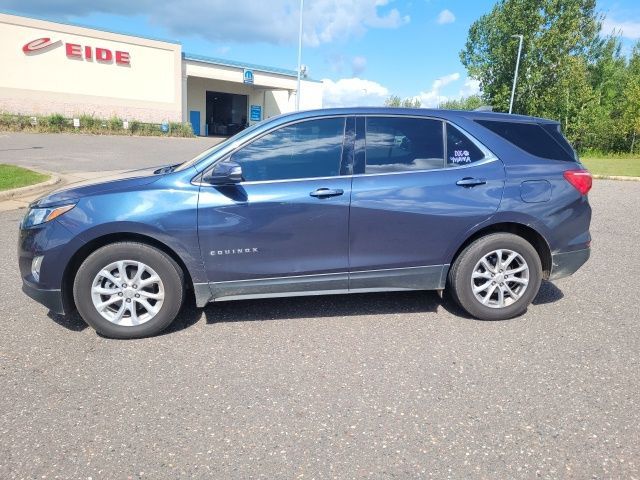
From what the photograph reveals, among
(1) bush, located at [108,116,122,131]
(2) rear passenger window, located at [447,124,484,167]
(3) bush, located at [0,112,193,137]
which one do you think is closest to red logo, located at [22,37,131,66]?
(3) bush, located at [0,112,193,137]

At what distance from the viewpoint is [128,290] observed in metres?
3.50

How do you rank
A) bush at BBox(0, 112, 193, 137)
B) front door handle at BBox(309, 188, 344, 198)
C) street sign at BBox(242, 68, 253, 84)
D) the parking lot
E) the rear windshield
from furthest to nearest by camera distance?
street sign at BBox(242, 68, 253, 84)
bush at BBox(0, 112, 193, 137)
the rear windshield
front door handle at BBox(309, 188, 344, 198)
the parking lot

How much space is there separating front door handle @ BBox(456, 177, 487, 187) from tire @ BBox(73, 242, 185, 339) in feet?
7.73

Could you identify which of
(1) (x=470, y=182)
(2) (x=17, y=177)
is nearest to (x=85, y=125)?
(2) (x=17, y=177)

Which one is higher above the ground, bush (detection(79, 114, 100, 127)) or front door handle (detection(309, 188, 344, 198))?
bush (detection(79, 114, 100, 127))

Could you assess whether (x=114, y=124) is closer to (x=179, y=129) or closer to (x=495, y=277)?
(x=179, y=129)

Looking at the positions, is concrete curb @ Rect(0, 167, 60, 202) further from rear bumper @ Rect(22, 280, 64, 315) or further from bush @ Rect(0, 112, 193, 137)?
bush @ Rect(0, 112, 193, 137)

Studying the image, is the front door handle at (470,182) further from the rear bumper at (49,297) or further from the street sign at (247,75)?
the street sign at (247,75)

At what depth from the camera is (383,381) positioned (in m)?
3.03

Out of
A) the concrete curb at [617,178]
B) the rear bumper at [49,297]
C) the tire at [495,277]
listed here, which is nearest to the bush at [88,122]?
the concrete curb at [617,178]

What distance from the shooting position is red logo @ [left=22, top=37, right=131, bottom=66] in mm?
31094

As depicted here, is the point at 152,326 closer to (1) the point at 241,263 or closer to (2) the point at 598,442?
(1) the point at 241,263

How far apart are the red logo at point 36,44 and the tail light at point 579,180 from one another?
36.5 metres

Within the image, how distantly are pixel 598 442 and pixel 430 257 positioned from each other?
5.83 ft
